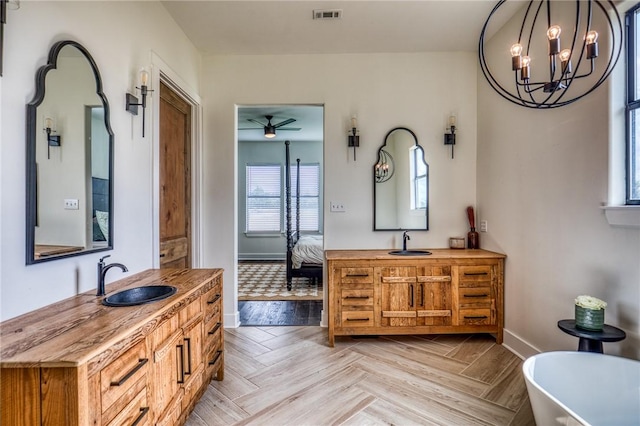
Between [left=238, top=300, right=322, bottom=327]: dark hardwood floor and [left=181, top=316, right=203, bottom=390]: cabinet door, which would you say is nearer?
[left=181, top=316, right=203, bottom=390]: cabinet door

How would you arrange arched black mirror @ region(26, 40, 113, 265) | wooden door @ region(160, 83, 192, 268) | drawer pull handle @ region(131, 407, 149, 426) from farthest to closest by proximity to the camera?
wooden door @ region(160, 83, 192, 268) → arched black mirror @ region(26, 40, 113, 265) → drawer pull handle @ region(131, 407, 149, 426)

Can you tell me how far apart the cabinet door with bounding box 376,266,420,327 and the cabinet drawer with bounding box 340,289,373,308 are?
0.39 feet

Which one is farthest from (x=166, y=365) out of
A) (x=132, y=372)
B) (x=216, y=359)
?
(x=216, y=359)

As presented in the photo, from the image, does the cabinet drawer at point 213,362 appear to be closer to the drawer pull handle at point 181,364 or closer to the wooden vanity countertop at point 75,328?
the drawer pull handle at point 181,364

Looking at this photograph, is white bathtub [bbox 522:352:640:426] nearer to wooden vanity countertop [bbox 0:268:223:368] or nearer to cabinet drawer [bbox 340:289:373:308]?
cabinet drawer [bbox 340:289:373:308]

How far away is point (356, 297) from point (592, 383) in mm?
1626

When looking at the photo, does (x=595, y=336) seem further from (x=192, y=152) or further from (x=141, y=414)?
(x=192, y=152)

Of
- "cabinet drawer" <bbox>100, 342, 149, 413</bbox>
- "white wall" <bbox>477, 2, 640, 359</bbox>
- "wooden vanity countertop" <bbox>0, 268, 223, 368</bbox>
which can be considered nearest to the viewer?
"wooden vanity countertop" <bbox>0, 268, 223, 368</bbox>

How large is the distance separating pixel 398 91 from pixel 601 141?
188cm

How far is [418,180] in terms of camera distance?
10.9 feet

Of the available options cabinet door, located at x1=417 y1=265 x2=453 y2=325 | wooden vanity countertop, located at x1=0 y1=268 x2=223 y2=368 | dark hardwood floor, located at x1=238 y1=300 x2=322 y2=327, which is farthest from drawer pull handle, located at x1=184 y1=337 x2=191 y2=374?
cabinet door, located at x1=417 y1=265 x2=453 y2=325

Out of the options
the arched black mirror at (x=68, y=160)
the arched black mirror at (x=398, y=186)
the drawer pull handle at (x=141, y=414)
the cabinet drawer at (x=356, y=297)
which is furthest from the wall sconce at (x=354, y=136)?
the drawer pull handle at (x=141, y=414)

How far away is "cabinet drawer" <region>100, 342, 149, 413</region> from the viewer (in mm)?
1079

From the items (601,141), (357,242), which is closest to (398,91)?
(357,242)
